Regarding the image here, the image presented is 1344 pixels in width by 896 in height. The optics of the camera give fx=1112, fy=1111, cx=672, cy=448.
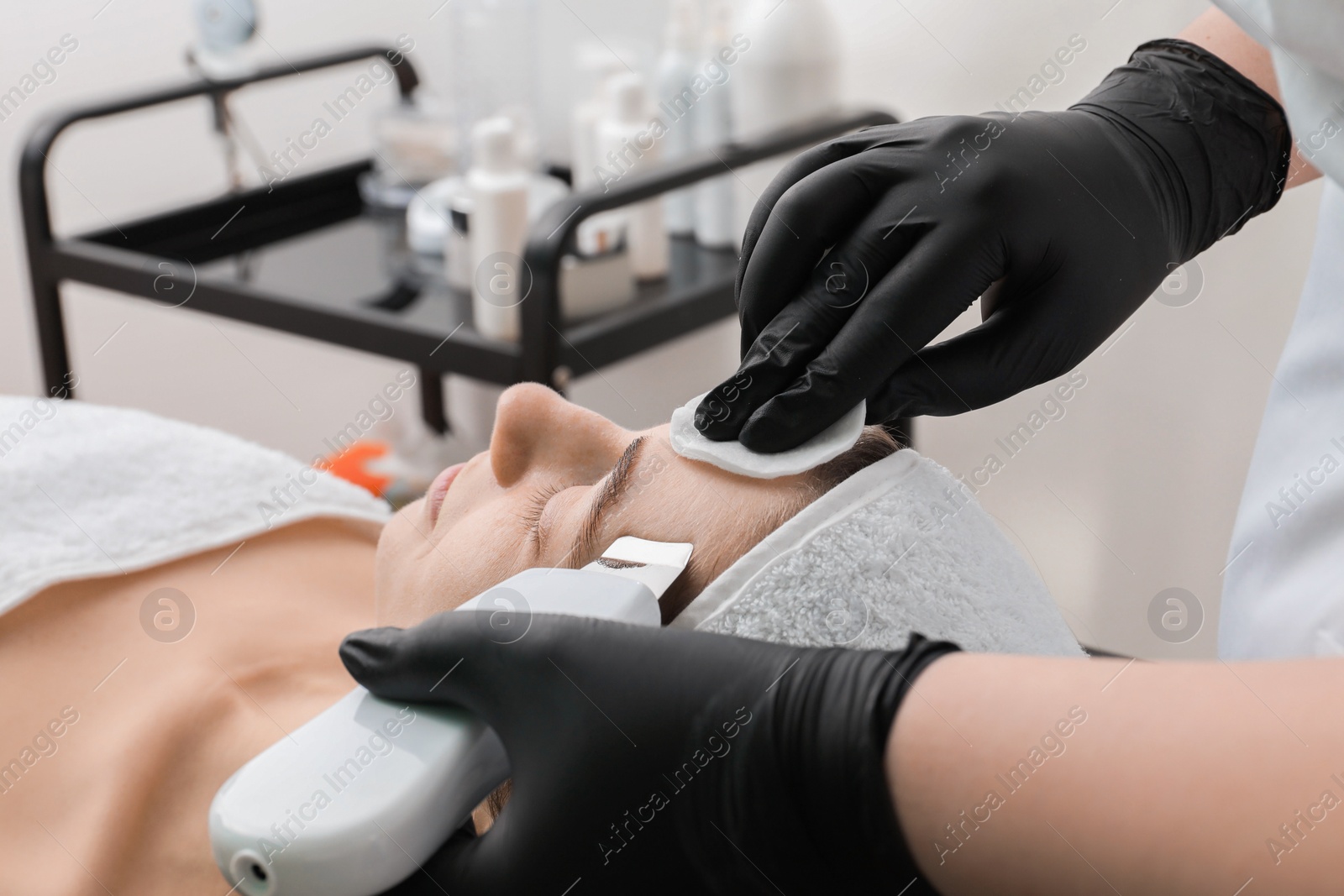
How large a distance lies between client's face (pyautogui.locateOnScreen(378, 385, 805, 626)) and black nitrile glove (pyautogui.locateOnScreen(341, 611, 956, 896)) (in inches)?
5.7

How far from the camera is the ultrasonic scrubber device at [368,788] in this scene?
55 cm

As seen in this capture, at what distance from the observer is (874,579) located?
2.14ft

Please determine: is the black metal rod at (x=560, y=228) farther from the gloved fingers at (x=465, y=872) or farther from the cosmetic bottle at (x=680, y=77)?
the gloved fingers at (x=465, y=872)

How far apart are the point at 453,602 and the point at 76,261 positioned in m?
1.31

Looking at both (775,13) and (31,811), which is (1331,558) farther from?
(775,13)

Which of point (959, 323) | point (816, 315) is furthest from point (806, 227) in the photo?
point (959, 323)

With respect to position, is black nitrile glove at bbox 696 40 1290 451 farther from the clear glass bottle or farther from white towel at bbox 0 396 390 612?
the clear glass bottle

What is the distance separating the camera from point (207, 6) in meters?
1.91

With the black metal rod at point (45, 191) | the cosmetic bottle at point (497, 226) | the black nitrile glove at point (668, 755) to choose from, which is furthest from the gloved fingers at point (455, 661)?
the black metal rod at point (45, 191)

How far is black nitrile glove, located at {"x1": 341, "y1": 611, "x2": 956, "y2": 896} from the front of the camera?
0.48 meters

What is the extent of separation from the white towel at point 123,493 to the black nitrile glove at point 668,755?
431 mm

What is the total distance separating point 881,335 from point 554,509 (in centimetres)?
25

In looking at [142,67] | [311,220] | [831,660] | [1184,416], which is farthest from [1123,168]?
[142,67]

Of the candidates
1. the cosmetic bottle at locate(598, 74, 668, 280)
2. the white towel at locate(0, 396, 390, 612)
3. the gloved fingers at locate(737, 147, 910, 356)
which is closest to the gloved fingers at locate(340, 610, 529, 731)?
the gloved fingers at locate(737, 147, 910, 356)
